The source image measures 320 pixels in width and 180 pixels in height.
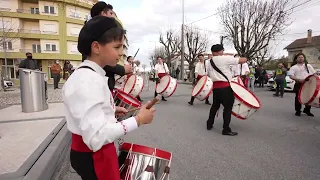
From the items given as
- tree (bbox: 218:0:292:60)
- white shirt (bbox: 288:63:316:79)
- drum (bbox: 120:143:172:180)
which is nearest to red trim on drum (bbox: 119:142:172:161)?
drum (bbox: 120:143:172:180)

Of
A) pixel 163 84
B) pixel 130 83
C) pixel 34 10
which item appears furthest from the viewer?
pixel 34 10

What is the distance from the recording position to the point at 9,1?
34.8 meters

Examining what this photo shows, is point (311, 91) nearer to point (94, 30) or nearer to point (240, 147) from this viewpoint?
point (240, 147)

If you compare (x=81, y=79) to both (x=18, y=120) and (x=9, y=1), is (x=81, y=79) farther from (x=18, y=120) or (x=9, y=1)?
(x=9, y=1)

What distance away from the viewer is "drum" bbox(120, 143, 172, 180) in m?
1.48

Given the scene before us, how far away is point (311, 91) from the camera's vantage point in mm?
5293

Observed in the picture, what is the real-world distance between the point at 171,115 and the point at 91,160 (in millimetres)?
5387

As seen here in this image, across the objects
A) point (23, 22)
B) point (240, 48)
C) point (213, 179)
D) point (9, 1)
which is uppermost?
point (9, 1)

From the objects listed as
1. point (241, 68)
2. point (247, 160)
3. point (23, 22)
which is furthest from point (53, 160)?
point (23, 22)

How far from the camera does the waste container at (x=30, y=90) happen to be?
6375mm

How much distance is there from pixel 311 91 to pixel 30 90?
7105 mm

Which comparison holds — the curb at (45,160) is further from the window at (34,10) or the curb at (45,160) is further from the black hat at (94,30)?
the window at (34,10)

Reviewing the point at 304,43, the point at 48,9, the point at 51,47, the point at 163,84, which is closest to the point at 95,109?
the point at 163,84

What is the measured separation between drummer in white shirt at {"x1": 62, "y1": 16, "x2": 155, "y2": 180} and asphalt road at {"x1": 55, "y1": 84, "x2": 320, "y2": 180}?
1765 mm
